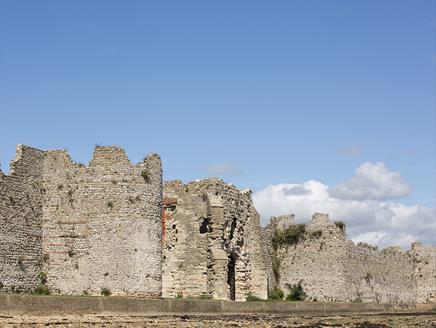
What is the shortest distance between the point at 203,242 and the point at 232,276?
3887mm

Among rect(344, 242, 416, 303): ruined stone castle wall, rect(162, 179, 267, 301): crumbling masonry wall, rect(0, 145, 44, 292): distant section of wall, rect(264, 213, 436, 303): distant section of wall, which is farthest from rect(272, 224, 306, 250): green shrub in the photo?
rect(0, 145, 44, 292): distant section of wall

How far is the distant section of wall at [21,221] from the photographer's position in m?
32.1

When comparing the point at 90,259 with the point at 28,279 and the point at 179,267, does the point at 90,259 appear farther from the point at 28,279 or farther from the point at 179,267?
the point at 179,267

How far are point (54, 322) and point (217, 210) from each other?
620 inches

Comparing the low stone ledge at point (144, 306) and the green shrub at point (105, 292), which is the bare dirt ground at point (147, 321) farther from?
the green shrub at point (105, 292)

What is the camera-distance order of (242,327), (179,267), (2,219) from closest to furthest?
(242,327) → (2,219) → (179,267)

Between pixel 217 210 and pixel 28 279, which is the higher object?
pixel 217 210

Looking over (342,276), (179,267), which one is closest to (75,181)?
(179,267)

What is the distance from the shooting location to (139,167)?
1378 inches

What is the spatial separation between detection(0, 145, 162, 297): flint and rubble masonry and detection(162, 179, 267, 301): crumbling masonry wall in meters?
4.32

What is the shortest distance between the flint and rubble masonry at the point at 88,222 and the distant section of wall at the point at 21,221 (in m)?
0.04

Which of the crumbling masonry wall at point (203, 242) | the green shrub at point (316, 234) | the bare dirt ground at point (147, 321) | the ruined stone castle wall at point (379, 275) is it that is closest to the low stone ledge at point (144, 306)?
the bare dirt ground at point (147, 321)

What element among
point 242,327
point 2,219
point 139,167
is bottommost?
point 242,327

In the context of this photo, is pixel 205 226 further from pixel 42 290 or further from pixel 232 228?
pixel 42 290
